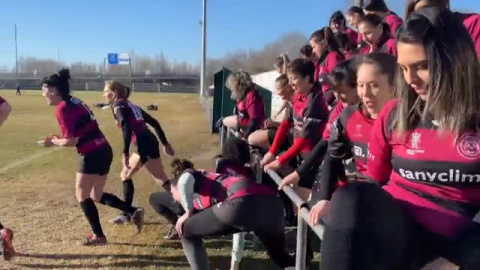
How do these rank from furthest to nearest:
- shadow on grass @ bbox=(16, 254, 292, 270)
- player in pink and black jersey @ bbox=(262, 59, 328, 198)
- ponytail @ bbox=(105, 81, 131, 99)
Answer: ponytail @ bbox=(105, 81, 131, 99) < shadow on grass @ bbox=(16, 254, 292, 270) < player in pink and black jersey @ bbox=(262, 59, 328, 198)

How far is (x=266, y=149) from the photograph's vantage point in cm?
611

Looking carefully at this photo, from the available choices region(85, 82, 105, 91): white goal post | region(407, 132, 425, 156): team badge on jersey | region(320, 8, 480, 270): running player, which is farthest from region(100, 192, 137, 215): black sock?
region(85, 82, 105, 91): white goal post

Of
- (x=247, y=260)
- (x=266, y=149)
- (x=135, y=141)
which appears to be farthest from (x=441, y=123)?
(x=135, y=141)

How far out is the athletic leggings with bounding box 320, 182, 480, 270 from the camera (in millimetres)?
1737

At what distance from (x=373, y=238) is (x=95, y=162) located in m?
4.72

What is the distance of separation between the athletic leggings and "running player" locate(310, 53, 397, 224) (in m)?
0.62

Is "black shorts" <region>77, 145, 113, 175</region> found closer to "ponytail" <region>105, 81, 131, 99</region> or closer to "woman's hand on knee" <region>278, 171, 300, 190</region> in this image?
"ponytail" <region>105, 81, 131, 99</region>

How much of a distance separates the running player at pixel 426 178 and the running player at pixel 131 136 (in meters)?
4.49

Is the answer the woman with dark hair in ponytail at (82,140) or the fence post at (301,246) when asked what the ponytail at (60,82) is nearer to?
the woman with dark hair in ponytail at (82,140)

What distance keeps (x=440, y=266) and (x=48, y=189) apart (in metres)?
8.04

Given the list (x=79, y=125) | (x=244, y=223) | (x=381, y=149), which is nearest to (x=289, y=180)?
(x=244, y=223)

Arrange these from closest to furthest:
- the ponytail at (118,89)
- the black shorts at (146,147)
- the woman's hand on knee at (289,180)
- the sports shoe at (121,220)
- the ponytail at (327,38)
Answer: the woman's hand on knee at (289,180)
the ponytail at (327,38)
the ponytail at (118,89)
the black shorts at (146,147)
the sports shoe at (121,220)

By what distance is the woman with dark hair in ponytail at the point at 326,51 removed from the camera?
577 cm

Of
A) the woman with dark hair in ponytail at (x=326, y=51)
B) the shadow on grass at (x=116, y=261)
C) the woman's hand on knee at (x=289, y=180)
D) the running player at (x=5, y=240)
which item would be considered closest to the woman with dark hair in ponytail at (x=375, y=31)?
the woman with dark hair in ponytail at (x=326, y=51)
